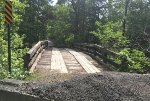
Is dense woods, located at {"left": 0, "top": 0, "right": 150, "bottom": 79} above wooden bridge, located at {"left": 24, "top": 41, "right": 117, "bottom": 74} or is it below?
above

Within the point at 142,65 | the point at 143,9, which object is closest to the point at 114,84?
the point at 142,65

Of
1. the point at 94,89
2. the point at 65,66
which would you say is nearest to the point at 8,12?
the point at 65,66

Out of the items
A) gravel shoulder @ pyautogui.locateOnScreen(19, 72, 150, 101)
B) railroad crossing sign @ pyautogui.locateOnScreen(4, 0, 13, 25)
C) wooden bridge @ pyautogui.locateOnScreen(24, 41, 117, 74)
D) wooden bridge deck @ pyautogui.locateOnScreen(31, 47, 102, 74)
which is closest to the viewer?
gravel shoulder @ pyautogui.locateOnScreen(19, 72, 150, 101)

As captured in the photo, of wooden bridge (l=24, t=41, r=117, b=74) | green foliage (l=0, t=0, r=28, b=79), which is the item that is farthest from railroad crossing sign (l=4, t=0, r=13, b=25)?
wooden bridge (l=24, t=41, r=117, b=74)

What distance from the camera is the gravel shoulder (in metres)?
5.39

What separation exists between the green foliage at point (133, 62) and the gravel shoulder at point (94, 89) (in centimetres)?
529

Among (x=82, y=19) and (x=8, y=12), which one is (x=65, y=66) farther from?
(x=82, y=19)

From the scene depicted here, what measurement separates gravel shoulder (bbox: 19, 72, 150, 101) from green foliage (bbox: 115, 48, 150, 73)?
5.29 metres

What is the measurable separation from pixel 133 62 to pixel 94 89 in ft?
21.0

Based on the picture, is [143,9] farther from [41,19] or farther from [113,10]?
[41,19]

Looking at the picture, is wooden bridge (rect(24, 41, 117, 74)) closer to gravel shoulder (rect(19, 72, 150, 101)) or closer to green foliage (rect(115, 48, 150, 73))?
green foliage (rect(115, 48, 150, 73))

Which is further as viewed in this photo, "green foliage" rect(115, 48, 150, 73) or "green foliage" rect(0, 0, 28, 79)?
"green foliage" rect(115, 48, 150, 73)

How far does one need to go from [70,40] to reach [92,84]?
1645 inches

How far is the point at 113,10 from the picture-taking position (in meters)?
49.0
